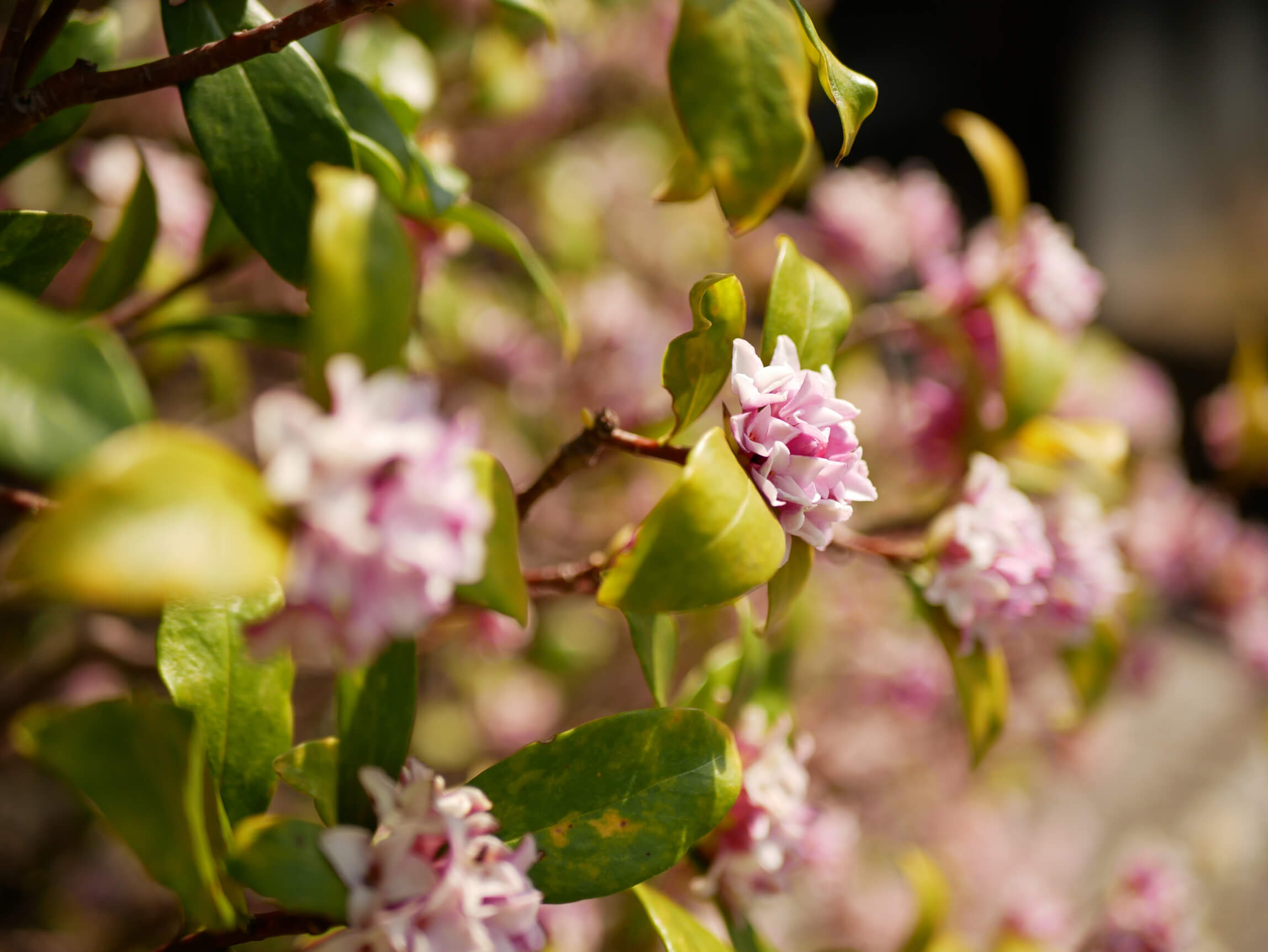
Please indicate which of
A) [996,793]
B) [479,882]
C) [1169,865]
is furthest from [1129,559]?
[479,882]

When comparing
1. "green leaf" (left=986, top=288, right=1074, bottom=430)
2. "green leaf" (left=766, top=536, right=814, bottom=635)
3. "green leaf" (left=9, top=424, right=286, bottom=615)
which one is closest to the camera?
"green leaf" (left=9, top=424, right=286, bottom=615)

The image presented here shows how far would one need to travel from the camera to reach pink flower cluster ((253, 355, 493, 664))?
0.82 feet

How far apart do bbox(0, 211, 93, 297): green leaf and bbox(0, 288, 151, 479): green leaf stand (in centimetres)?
18

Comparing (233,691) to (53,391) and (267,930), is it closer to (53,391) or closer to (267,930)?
(267,930)

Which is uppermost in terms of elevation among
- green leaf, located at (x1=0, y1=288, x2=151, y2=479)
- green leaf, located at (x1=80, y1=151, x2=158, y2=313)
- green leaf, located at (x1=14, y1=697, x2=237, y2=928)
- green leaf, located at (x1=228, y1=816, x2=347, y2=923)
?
green leaf, located at (x1=0, y1=288, x2=151, y2=479)

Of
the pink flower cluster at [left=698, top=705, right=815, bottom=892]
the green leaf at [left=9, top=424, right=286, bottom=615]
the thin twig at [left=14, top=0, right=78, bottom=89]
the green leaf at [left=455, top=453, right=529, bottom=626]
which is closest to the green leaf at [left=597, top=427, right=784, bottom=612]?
the green leaf at [left=455, top=453, right=529, bottom=626]

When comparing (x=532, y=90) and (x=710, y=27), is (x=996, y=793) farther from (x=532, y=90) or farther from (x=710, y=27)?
(x=710, y=27)

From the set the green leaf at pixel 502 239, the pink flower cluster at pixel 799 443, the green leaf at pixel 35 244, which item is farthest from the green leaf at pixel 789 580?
the green leaf at pixel 35 244

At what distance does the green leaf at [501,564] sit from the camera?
0.32 meters

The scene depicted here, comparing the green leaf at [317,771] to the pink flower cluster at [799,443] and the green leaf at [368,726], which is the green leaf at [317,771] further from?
the pink flower cluster at [799,443]

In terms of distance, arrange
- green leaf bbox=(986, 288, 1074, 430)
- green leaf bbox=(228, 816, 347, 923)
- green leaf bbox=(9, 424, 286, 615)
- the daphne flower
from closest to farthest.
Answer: green leaf bbox=(9, 424, 286, 615)
green leaf bbox=(228, 816, 347, 923)
the daphne flower
green leaf bbox=(986, 288, 1074, 430)

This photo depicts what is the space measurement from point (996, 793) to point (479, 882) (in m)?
1.61

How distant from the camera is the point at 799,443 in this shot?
1.29 ft

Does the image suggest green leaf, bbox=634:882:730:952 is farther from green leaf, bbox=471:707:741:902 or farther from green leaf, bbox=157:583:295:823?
green leaf, bbox=157:583:295:823
